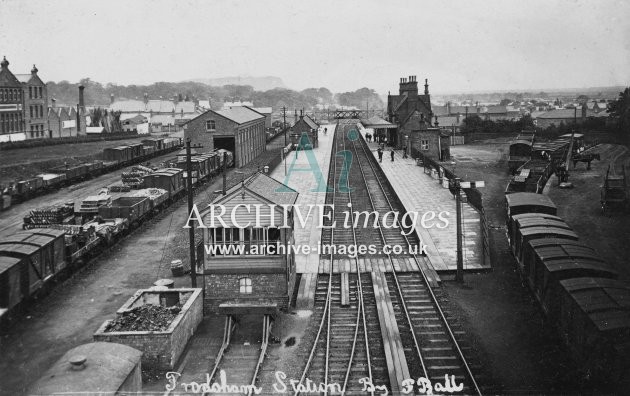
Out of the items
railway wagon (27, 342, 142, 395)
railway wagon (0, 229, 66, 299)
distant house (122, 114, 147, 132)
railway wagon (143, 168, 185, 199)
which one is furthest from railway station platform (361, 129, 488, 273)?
distant house (122, 114, 147, 132)

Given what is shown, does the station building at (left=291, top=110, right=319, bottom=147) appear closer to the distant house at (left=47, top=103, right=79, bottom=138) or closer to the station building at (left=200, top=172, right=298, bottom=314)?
the distant house at (left=47, top=103, right=79, bottom=138)

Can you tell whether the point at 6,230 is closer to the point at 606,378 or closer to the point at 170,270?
the point at 170,270

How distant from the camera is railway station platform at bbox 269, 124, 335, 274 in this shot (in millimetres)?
22125

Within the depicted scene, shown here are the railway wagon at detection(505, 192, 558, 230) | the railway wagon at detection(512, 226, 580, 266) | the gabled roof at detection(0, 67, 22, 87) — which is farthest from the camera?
the gabled roof at detection(0, 67, 22, 87)

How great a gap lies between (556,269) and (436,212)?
566 inches

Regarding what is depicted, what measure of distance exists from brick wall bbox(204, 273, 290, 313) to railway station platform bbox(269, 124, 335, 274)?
4.31 m

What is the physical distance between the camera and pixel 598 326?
11117 mm

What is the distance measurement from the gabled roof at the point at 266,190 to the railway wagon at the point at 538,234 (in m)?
8.32

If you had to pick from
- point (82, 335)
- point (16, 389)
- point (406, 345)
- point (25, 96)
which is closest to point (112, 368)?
point (16, 389)

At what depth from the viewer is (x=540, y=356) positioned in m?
13.4

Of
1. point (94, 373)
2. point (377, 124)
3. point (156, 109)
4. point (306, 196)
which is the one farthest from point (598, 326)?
point (156, 109)

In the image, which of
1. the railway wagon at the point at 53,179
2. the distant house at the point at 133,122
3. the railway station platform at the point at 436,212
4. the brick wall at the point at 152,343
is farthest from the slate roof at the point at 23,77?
the brick wall at the point at 152,343

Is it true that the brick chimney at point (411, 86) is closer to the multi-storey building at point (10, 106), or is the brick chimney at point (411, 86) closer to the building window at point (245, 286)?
the multi-storey building at point (10, 106)

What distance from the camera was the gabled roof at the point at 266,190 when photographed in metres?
16.3
